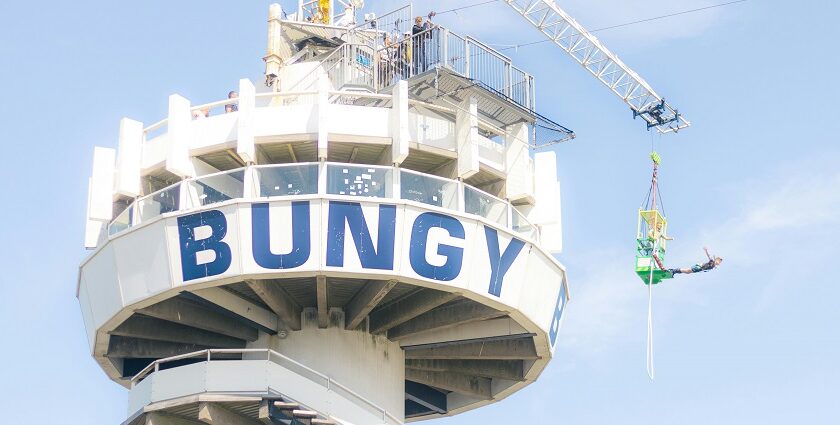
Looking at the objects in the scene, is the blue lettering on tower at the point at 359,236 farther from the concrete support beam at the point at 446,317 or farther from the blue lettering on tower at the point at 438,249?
the concrete support beam at the point at 446,317

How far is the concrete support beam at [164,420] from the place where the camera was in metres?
49.2

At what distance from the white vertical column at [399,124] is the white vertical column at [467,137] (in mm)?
1725

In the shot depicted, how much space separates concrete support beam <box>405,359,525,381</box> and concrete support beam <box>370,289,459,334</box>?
329 cm

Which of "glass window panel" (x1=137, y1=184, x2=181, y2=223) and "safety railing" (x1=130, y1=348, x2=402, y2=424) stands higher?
"glass window panel" (x1=137, y1=184, x2=181, y2=223)

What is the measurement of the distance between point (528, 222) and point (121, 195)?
1243cm

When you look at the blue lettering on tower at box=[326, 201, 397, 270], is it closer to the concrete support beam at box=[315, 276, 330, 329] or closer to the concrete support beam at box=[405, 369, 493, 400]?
the concrete support beam at box=[315, 276, 330, 329]

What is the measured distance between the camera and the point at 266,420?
163 ft

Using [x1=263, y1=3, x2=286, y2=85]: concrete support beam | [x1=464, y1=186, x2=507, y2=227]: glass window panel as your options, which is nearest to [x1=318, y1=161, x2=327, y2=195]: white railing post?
[x1=464, y1=186, x2=507, y2=227]: glass window panel

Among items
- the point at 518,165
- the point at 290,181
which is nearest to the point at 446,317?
the point at 518,165

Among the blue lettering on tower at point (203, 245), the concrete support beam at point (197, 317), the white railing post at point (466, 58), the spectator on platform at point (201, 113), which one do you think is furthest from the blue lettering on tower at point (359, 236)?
the white railing post at point (466, 58)

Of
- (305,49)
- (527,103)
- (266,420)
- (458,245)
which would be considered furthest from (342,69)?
(266,420)

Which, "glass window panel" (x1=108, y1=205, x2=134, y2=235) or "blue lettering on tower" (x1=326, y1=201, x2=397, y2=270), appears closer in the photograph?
"blue lettering on tower" (x1=326, y1=201, x2=397, y2=270)

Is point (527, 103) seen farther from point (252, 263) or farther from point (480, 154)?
point (252, 263)

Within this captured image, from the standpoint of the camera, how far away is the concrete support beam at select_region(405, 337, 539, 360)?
179 ft
